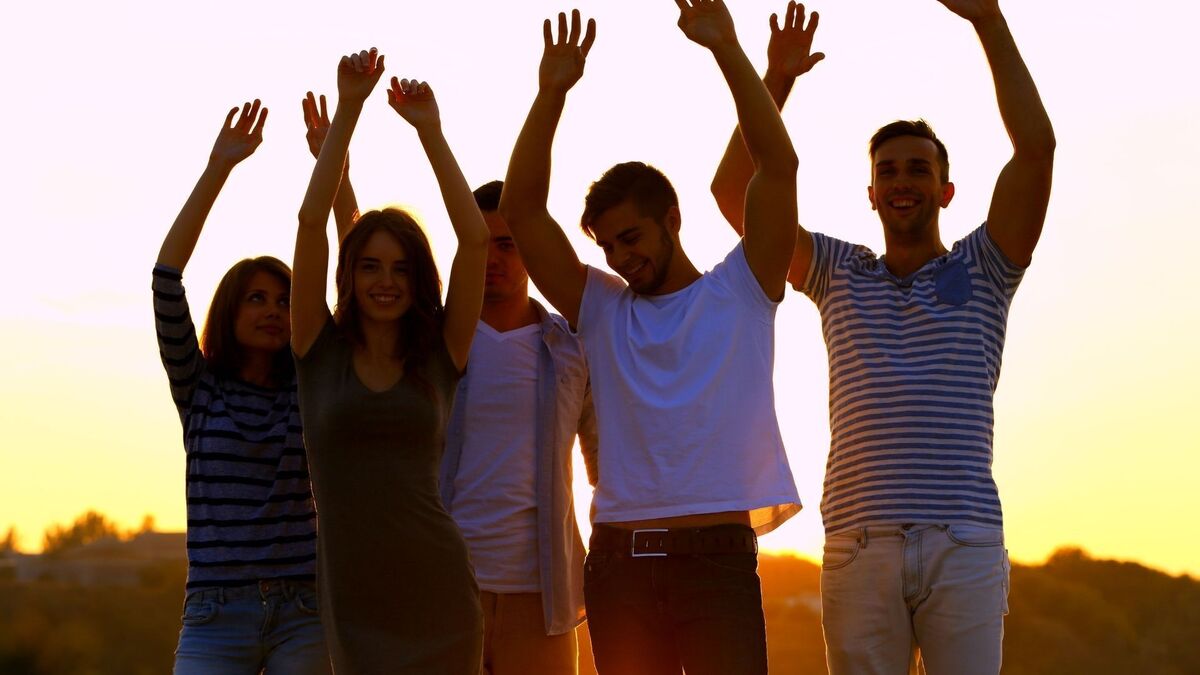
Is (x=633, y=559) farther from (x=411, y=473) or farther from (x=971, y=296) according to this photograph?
(x=971, y=296)

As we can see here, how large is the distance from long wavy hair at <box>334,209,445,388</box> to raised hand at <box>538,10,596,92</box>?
650 mm

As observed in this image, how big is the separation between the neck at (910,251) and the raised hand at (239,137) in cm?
219

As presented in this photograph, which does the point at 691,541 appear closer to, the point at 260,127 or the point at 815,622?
the point at 260,127

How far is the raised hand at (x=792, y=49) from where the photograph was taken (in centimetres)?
482

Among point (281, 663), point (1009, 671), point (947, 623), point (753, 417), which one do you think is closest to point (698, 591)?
point (753, 417)

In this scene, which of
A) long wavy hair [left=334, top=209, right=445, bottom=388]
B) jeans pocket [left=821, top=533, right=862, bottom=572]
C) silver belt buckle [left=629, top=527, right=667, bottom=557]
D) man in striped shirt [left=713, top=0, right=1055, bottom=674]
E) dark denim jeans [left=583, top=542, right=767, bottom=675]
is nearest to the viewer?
dark denim jeans [left=583, top=542, right=767, bottom=675]

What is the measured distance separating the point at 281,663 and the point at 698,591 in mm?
1304

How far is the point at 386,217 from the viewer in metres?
4.26

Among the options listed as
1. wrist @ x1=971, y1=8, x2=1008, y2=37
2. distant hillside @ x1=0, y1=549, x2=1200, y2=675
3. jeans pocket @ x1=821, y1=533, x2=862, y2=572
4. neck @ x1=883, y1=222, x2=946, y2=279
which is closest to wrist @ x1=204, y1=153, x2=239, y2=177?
neck @ x1=883, y1=222, x2=946, y2=279

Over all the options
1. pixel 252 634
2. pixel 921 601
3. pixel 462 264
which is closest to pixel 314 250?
pixel 462 264

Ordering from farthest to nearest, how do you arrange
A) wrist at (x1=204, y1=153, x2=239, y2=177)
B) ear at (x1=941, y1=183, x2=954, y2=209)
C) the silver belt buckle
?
ear at (x1=941, y1=183, x2=954, y2=209)
wrist at (x1=204, y1=153, x2=239, y2=177)
the silver belt buckle

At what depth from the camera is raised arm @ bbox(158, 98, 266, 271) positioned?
14.7 ft

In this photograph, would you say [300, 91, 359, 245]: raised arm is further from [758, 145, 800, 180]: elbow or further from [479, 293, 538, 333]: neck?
[758, 145, 800, 180]: elbow

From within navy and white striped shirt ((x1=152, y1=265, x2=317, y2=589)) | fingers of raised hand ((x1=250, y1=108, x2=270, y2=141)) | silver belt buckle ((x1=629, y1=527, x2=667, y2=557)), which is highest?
fingers of raised hand ((x1=250, y1=108, x2=270, y2=141))
